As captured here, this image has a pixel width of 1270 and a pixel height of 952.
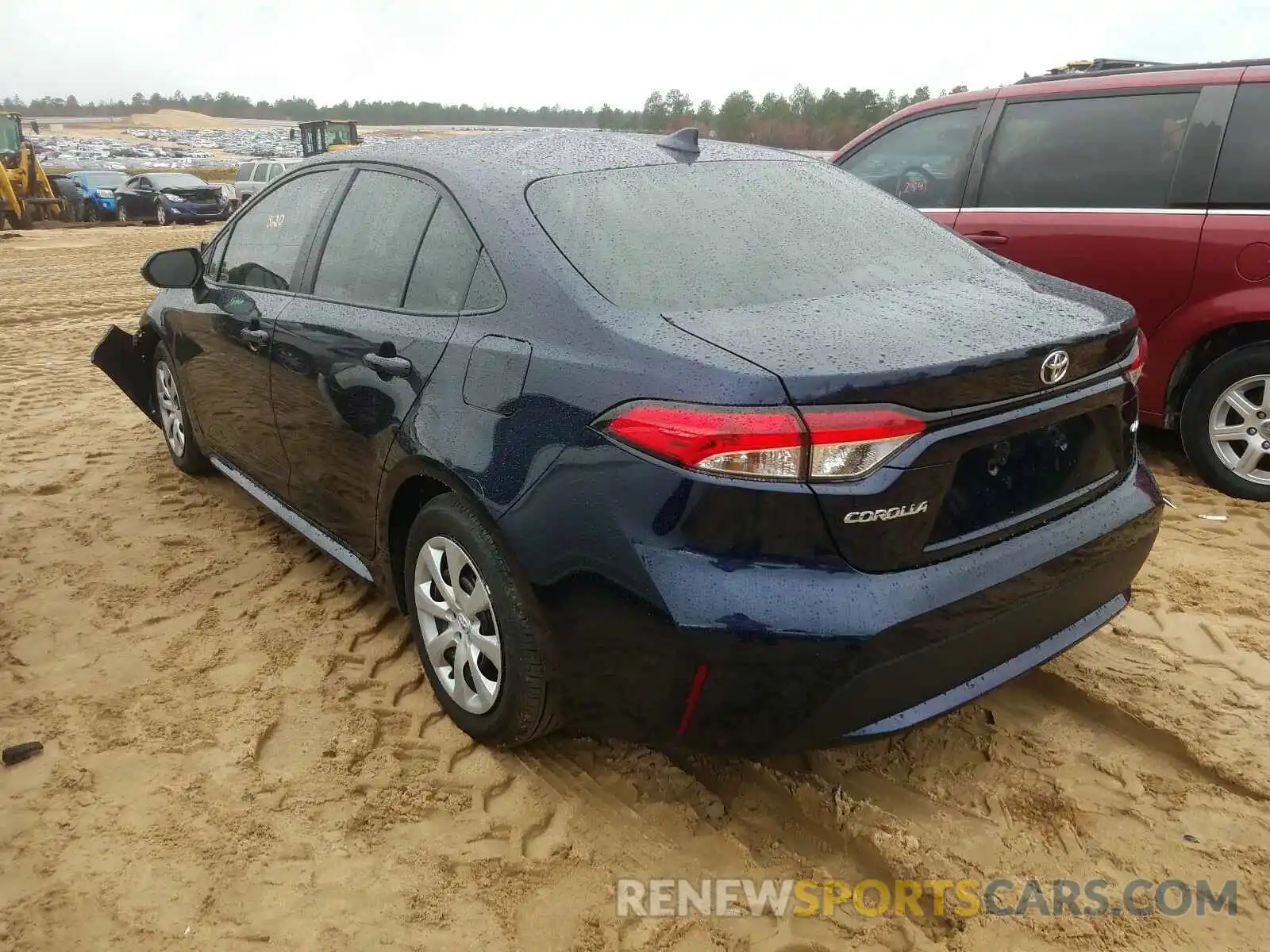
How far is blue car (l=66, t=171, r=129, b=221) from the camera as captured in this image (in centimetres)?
2397

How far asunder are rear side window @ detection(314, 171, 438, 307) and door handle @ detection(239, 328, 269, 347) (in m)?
0.33

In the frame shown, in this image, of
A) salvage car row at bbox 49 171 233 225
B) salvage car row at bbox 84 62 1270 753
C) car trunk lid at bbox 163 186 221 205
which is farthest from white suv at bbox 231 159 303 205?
salvage car row at bbox 84 62 1270 753

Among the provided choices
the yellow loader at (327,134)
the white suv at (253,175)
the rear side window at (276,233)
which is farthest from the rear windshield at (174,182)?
the rear side window at (276,233)

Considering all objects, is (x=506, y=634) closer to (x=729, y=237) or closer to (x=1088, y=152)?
(x=729, y=237)

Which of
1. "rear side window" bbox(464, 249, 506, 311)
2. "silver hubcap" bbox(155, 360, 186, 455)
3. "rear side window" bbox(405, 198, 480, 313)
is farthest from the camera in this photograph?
"silver hubcap" bbox(155, 360, 186, 455)

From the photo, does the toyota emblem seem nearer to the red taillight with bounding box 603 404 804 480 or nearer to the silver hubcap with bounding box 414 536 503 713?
the red taillight with bounding box 603 404 804 480

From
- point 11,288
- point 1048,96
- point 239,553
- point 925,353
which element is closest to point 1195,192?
point 1048,96

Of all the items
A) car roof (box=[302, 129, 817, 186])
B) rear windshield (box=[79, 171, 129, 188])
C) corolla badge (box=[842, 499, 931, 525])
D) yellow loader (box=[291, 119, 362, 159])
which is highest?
yellow loader (box=[291, 119, 362, 159])

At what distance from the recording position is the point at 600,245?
2.34m

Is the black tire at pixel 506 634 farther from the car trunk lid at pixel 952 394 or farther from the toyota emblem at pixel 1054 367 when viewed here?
the toyota emblem at pixel 1054 367

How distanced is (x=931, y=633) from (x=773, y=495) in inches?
18.0

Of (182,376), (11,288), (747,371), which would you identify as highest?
(747,371)

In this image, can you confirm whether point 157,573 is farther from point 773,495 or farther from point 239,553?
point 773,495

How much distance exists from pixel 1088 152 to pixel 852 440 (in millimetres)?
3564
